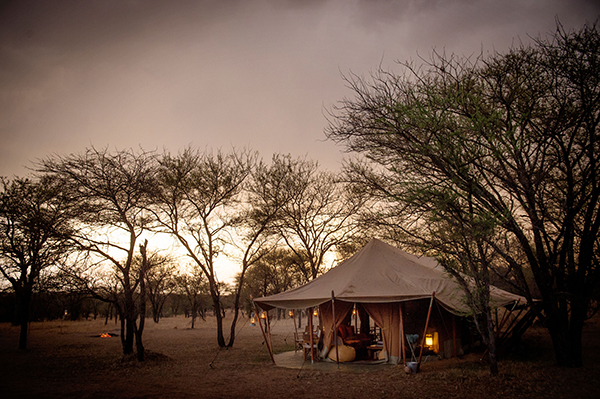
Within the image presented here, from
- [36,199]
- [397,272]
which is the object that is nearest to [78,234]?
[36,199]

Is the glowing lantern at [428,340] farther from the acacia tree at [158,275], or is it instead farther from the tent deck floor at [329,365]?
the acacia tree at [158,275]

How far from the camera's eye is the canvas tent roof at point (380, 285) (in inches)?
382

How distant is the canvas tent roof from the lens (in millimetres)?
9697

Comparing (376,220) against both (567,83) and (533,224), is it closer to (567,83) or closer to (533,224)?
(533,224)

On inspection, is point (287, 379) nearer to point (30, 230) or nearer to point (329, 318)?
point (329, 318)

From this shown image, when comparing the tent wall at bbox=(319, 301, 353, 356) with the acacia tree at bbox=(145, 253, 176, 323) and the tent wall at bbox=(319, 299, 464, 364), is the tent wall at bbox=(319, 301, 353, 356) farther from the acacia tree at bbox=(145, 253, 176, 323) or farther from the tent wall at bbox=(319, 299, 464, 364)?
the acacia tree at bbox=(145, 253, 176, 323)

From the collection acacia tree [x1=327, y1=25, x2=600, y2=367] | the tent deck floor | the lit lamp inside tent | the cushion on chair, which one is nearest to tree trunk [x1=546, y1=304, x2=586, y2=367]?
acacia tree [x1=327, y1=25, x2=600, y2=367]

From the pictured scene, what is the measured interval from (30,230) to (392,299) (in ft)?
33.7

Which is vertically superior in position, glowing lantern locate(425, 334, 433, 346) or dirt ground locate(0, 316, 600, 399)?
glowing lantern locate(425, 334, 433, 346)

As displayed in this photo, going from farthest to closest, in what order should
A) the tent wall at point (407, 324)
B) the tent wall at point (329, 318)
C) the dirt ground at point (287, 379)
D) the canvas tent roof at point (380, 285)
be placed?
the tent wall at point (329, 318)
the tent wall at point (407, 324)
the canvas tent roof at point (380, 285)
the dirt ground at point (287, 379)

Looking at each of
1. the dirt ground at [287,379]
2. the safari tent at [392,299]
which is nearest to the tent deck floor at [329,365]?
the dirt ground at [287,379]

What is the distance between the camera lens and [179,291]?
3872 cm

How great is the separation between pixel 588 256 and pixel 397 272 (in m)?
4.73

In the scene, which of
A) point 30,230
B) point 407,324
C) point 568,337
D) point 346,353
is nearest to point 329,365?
point 346,353
